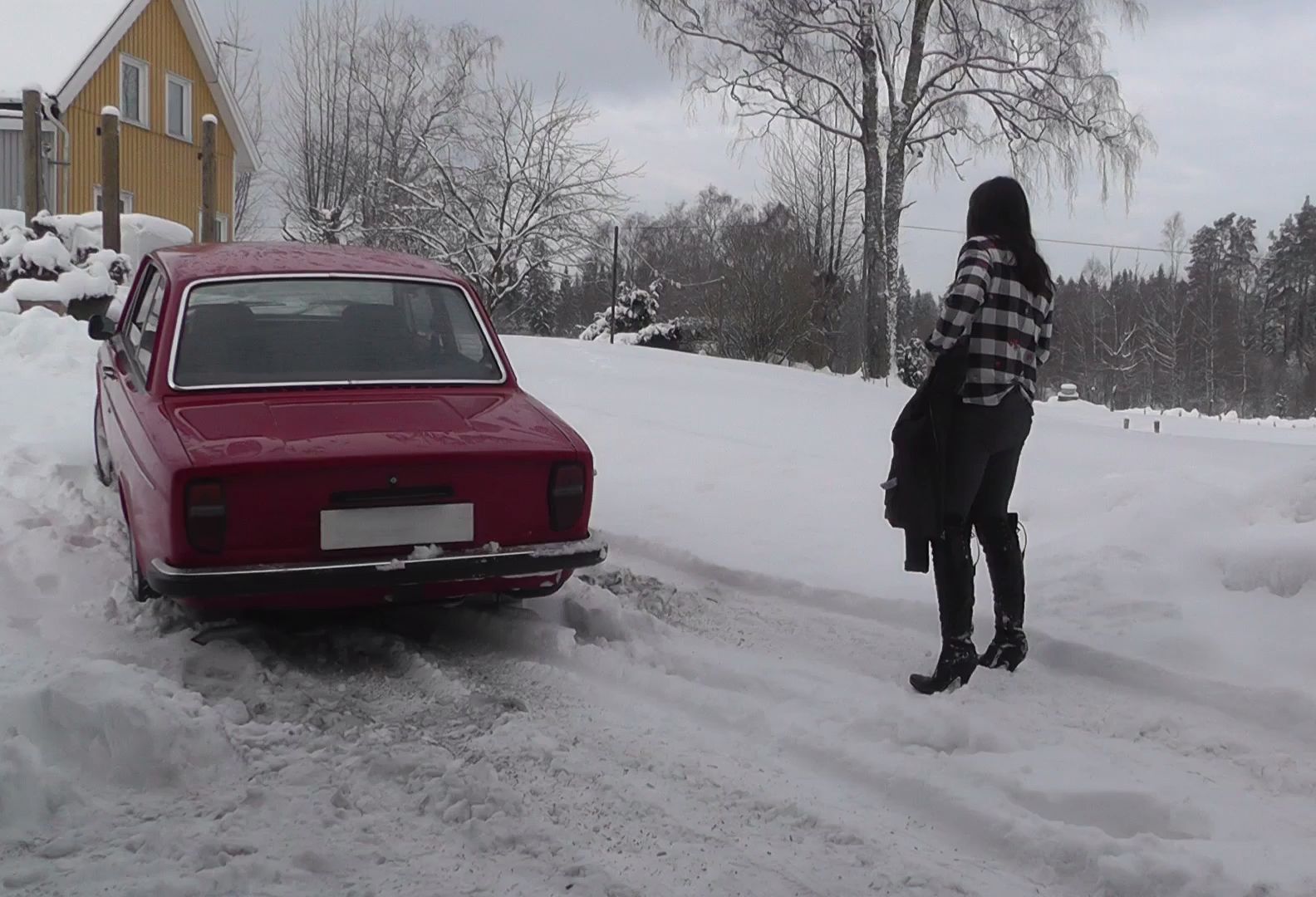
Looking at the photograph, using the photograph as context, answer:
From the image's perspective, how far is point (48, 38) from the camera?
24.3 metres

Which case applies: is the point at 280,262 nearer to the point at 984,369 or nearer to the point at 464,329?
the point at 464,329

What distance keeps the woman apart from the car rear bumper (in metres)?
1.32

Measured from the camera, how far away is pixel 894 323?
21.5 metres

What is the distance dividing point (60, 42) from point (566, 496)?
2518 cm

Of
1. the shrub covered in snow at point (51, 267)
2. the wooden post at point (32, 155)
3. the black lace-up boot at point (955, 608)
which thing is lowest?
the black lace-up boot at point (955, 608)

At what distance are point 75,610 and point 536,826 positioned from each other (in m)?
2.43

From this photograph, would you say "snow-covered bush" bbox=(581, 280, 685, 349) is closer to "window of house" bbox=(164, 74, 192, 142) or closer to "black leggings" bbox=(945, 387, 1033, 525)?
"window of house" bbox=(164, 74, 192, 142)

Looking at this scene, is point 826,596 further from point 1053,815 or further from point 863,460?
point 863,460

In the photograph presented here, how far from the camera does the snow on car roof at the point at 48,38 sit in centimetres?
2334

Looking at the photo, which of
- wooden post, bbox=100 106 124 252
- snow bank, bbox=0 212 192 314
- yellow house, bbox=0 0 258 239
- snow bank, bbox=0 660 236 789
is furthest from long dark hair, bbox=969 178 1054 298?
yellow house, bbox=0 0 258 239

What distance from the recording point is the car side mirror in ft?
17.8

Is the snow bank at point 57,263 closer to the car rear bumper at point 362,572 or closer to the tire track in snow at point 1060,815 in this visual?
the car rear bumper at point 362,572

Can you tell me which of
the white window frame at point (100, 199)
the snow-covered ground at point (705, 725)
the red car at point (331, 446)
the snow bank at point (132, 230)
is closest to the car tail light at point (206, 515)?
the red car at point (331, 446)

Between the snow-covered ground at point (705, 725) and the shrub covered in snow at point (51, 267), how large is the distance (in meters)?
7.72
